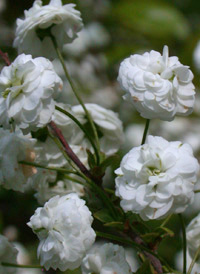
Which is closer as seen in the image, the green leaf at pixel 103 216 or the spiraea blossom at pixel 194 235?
the green leaf at pixel 103 216

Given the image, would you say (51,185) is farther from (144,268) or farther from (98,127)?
(144,268)

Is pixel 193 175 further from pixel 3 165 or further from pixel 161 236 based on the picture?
pixel 3 165

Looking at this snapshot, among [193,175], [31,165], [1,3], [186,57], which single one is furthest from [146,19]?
[193,175]

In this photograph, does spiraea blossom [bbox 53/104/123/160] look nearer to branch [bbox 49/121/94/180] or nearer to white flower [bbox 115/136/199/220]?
branch [bbox 49/121/94/180]

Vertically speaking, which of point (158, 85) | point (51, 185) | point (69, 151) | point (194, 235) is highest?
point (158, 85)

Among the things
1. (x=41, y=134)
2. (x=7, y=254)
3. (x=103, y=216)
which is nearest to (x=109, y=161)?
(x=103, y=216)

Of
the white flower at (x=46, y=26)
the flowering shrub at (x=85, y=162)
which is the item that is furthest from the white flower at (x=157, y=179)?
the white flower at (x=46, y=26)

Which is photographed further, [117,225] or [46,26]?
[46,26]

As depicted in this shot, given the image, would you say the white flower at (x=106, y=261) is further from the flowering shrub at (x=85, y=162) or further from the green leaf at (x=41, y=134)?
the green leaf at (x=41, y=134)
